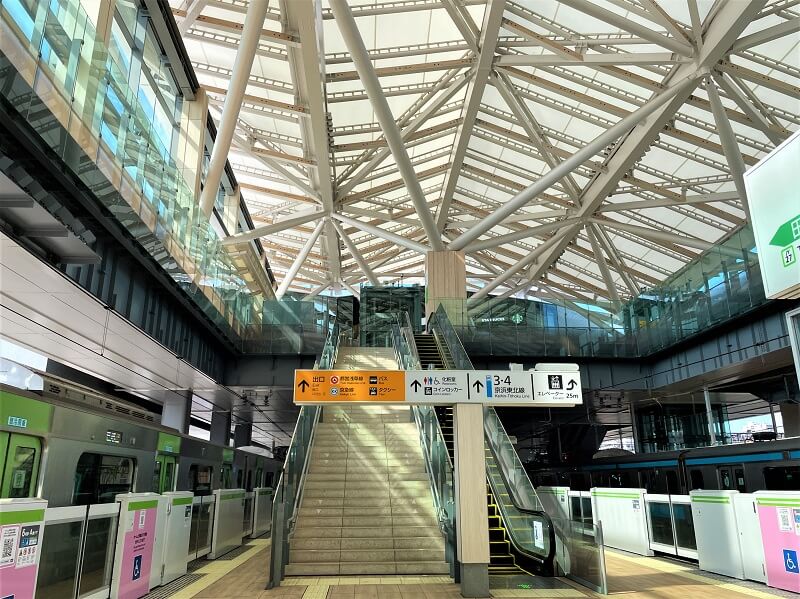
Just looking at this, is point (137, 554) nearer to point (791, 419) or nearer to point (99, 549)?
point (99, 549)

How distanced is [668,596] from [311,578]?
202 inches

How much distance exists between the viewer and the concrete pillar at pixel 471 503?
7932 mm

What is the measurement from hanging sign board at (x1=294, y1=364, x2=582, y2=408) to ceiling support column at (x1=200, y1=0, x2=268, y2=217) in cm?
782

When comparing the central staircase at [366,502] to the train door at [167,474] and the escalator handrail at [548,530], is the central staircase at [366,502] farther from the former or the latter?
the train door at [167,474]

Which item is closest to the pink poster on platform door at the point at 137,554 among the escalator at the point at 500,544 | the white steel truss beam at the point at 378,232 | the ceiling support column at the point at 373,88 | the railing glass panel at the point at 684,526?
the escalator at the point at 500,544

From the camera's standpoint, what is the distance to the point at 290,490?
10242 millimetres

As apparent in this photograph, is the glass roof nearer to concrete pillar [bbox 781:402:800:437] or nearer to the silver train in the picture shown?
concrete pillar [bbox 781:402:800:437]

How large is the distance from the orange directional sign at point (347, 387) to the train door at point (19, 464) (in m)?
3.19

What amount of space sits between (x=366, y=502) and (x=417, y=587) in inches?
116

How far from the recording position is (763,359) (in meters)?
13.6

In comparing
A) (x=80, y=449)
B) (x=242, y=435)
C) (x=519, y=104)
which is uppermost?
(x=519, y=104)

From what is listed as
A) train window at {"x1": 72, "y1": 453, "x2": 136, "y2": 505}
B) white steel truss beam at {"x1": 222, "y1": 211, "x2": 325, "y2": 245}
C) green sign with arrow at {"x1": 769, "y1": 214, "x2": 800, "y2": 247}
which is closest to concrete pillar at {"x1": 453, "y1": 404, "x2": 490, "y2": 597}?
Answer: train window at {"x1": 72, "y1": 453, "x2": 136, "y2": 505}

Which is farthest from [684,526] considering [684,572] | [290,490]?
[290,490]

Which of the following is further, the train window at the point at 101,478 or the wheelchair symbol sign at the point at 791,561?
the wheelchair symbol sign at the point at 791,561
